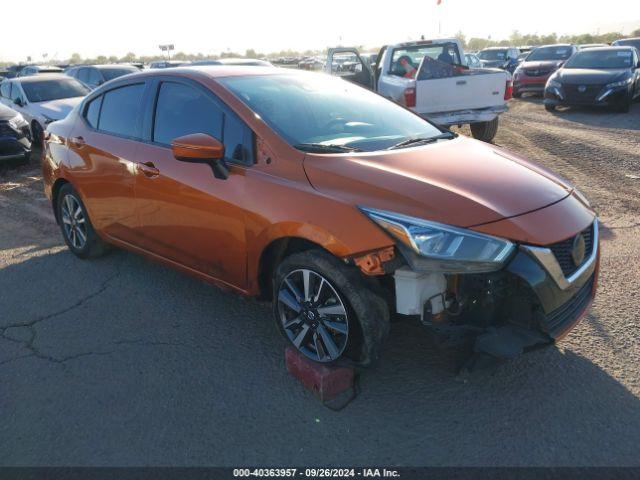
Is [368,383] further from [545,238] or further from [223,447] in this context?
[545,238]

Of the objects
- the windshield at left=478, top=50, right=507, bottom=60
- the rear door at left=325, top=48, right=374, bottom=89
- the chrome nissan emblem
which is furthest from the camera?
the windshield at left=478, top=50, right=507, bottom=60

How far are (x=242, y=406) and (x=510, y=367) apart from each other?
5.28 feet

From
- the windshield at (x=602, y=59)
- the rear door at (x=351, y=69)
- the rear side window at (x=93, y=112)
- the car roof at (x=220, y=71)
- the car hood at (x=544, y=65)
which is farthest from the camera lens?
the car hood at (x=544, y=65)

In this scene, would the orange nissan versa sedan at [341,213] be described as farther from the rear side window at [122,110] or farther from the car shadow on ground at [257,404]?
the car shadow on ground at [257,404]

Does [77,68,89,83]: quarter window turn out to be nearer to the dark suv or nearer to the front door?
the dark suv

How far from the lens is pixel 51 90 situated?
12227 mm

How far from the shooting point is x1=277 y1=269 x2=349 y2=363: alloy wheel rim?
3.09m

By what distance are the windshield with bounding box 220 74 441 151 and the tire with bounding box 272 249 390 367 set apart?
84cm

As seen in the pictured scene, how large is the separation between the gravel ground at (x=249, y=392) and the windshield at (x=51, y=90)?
8.67 metres

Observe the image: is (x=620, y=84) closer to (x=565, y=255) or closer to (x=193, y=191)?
(x=565, y=255)

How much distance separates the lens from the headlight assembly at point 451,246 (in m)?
2.70

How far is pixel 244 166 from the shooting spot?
137 inches

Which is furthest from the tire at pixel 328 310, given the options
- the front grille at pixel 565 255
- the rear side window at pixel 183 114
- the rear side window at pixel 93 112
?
the rear side window at pixel 93 112

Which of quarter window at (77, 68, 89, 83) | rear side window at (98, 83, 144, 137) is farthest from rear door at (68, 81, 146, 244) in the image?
quarter window at (77, 68, 89, 83)
